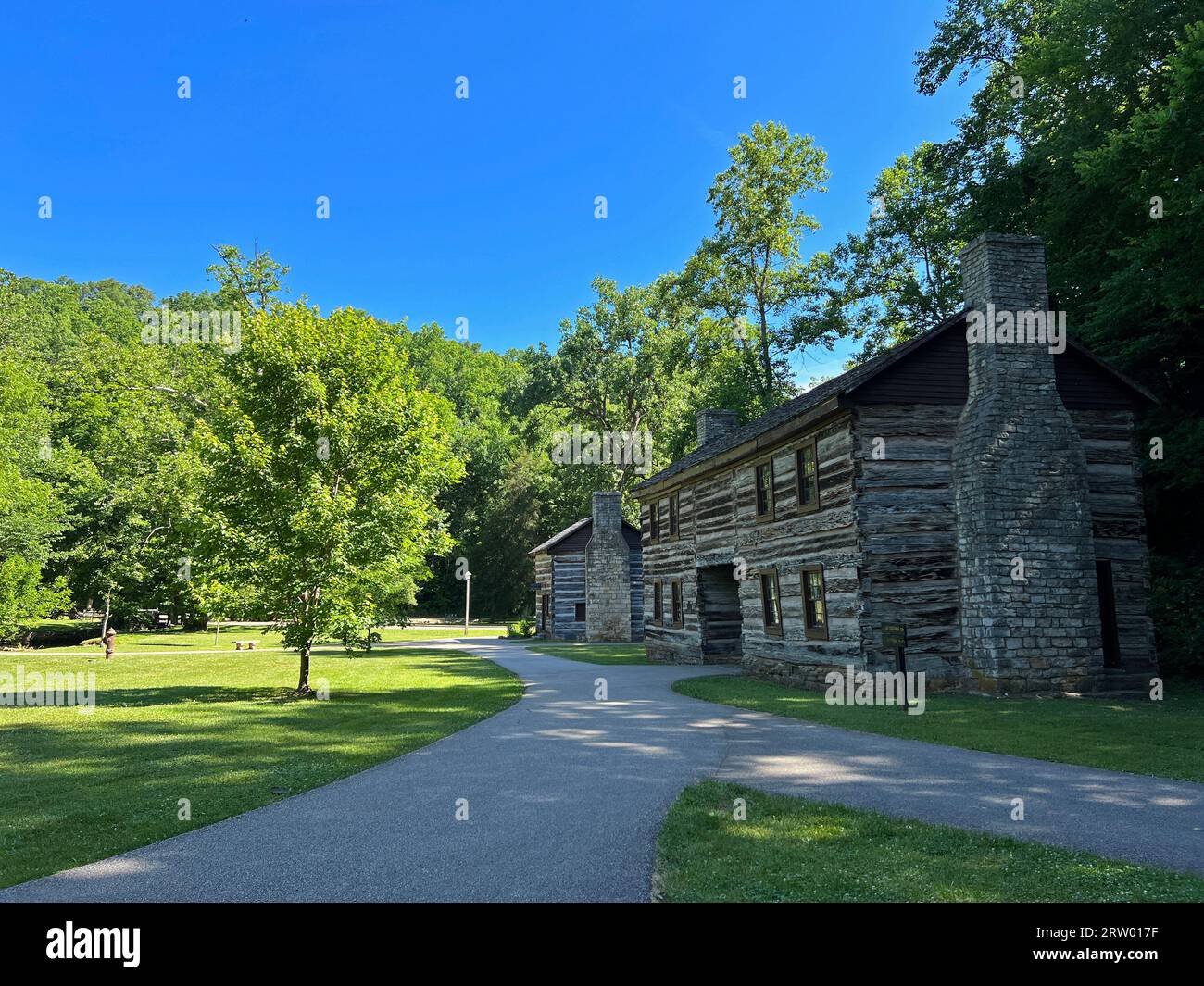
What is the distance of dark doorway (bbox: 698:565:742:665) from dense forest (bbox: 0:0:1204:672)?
10.0 metres

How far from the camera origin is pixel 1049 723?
42.1ft

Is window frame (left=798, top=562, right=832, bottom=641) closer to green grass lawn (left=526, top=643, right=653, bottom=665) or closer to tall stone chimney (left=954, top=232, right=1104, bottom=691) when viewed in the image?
tall stone chimney (left=954, top=232, right=1104, bottom=691)

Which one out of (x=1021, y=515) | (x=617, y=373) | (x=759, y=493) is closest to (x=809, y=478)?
(x=759, y=493)

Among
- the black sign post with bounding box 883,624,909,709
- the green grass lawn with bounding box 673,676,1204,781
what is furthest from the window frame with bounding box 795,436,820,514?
the green grass lawn with bounding box 673,676,1204,781

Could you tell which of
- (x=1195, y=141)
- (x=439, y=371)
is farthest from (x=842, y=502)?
(x=439, y=371)

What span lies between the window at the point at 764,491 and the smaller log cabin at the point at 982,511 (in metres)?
1.71

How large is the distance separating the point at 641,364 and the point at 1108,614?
4223 cm

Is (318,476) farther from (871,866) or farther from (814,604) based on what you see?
(871,866)

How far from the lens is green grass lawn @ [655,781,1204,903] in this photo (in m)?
5.38

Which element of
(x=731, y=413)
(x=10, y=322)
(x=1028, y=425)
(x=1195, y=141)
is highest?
(x=10, y=322)

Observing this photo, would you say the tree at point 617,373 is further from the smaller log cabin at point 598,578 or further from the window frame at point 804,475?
the window frame at point 804,475
